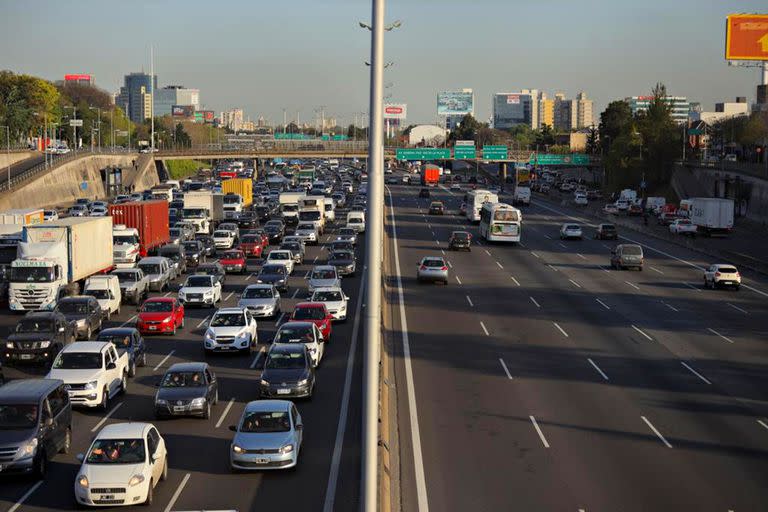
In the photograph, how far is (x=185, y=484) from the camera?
64.0 feet

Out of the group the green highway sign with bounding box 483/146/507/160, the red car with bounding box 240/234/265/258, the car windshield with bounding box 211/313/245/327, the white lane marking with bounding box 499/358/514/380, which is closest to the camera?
the white lane marking with bounding box 499/358/514/380

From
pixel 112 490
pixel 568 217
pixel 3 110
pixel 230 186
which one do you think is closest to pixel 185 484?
pixel 112 490

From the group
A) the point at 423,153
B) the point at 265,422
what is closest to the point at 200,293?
the point at 265,422

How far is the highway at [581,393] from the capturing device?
64.8 ft

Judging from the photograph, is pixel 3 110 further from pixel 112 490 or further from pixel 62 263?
pixel 112 490

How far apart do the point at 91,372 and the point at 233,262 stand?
28.8m

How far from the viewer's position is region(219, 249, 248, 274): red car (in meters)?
54.1

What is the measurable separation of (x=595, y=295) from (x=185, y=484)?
3181 cm

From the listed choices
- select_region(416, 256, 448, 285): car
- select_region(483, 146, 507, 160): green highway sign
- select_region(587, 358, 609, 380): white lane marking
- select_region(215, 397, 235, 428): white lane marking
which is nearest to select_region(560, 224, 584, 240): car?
select_region(416, 256, 448, 285): car

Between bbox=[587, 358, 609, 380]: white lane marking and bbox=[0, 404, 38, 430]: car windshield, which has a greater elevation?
bbox=[0, 404, 38, 430]: car windshield

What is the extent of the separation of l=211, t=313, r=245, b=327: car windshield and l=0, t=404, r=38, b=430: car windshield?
41.6 feet

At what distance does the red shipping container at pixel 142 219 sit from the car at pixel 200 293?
483 inches

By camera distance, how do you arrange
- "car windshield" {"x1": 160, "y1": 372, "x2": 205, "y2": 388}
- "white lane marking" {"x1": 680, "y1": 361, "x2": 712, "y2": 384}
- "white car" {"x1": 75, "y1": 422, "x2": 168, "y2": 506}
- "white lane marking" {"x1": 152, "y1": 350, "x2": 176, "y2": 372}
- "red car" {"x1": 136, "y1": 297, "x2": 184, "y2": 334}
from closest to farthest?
1. "white car" {"x1": 75, "y1": 422, "x2": 168, "y2": 506}
2. "car windshield" {"x1": 160, "y1": 372, "x2": 205, "y2": 388}
3. "white lane marking" {"x1": 680, "y1": 361, "x2": 712, "y2": 384}
4. "white lane marking" {"x1": 152, "y1": 350, "x2": 176, "y2": 372}
5. "red car" {"x1": 136, "y1": 297, "x2": 184, "y2": 334}

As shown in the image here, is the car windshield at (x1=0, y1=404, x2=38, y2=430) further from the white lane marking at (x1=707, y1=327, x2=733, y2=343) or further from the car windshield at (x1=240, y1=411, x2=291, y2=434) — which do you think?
the white lane marking at (x1=707, y1=327, x2=733, y2=343)
